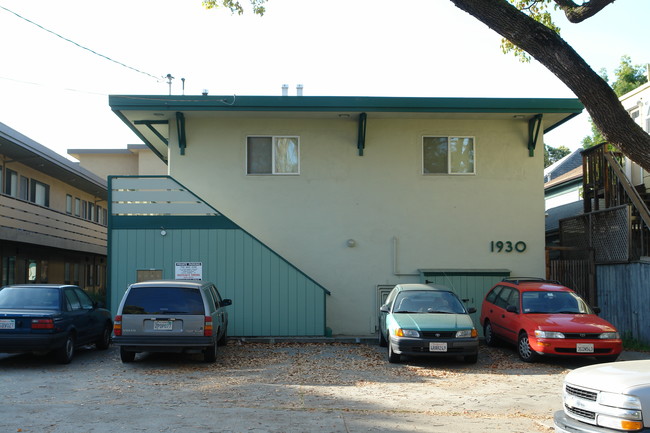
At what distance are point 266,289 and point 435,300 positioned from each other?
15.1 ft

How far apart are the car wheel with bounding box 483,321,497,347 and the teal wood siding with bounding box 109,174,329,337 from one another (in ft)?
13.0

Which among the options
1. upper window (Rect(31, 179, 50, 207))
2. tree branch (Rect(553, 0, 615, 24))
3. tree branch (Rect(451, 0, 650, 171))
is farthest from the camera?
upper window (Rect(31, 179, 50, 207))

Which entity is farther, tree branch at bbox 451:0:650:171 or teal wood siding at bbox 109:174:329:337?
teal wood siding at bbox 109:174:329:337

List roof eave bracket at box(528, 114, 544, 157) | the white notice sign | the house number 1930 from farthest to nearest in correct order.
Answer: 1. the house number 1930
2. roof eave bracket at box(528, 114, 544, 157)
3. the white notice sign

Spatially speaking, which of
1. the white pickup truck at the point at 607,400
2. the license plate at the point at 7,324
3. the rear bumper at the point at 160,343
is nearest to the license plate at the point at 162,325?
the rear bumper at the point at 160,343

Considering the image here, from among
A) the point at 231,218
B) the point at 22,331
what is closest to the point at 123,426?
the point at 22,331

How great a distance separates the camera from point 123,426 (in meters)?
7.59

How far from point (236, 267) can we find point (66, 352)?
5251 millimetres

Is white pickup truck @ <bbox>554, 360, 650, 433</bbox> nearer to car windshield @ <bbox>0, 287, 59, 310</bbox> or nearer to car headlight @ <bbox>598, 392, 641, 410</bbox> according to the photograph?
car headlight @ <bbox>598, 392, 641, 410</bbox>

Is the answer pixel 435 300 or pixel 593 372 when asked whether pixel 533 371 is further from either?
pixel 593 372

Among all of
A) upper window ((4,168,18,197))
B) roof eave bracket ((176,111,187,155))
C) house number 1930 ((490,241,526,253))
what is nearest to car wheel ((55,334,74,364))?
roof eave bracket ((176,111,187,155))

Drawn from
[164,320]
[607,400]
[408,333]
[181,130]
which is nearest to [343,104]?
[181,130]

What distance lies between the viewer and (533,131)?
1798 cm

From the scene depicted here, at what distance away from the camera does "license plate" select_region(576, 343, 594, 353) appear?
40.4 feet
